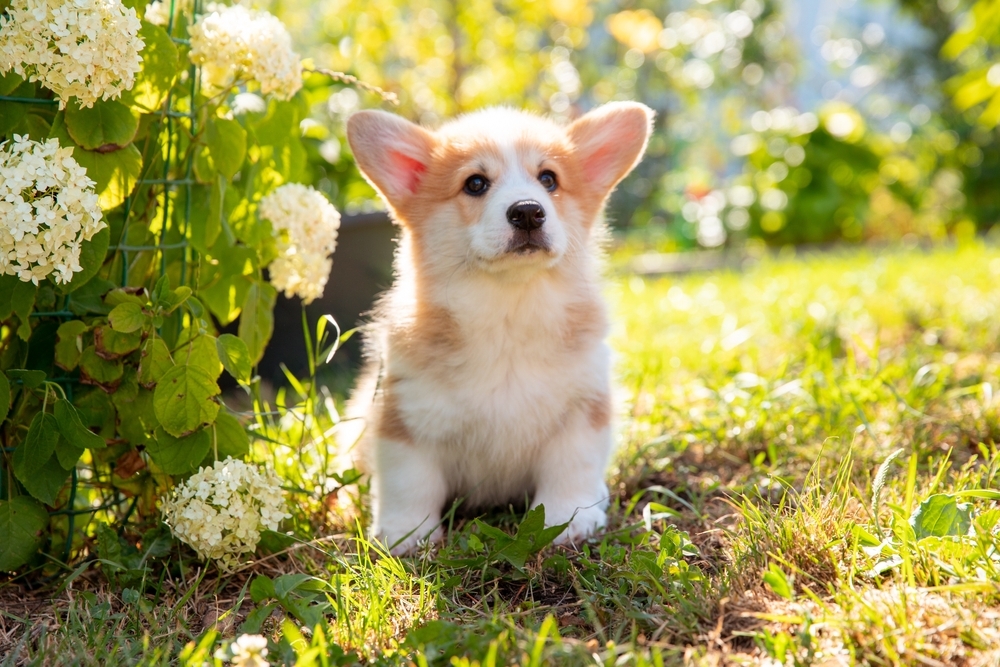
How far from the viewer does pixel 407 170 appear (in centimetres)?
254

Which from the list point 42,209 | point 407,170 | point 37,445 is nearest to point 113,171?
point 42,209

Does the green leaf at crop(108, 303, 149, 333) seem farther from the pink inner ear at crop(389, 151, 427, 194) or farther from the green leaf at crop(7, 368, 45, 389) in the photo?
the pink inner ear at crop(389, 151, 427, 194)

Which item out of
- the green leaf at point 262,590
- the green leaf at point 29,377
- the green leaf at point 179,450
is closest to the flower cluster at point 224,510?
the green leaf at point 179,450

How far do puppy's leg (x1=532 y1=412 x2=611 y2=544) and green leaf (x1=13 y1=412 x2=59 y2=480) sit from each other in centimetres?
113

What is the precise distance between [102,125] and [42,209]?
0.89ft

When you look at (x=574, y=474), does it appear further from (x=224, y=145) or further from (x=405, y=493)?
(x=224, y=145)

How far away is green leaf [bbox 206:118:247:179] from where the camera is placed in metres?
2.08

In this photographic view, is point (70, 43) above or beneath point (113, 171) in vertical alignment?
above

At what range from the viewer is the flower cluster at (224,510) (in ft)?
6.38

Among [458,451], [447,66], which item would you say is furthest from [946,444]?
[447,66]

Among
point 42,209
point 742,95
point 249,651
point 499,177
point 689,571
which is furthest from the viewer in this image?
point 742,95

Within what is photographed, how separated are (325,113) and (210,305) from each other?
2.84 m

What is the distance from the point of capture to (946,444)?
251cm

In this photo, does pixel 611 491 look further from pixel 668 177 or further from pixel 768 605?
pixel 668 177
